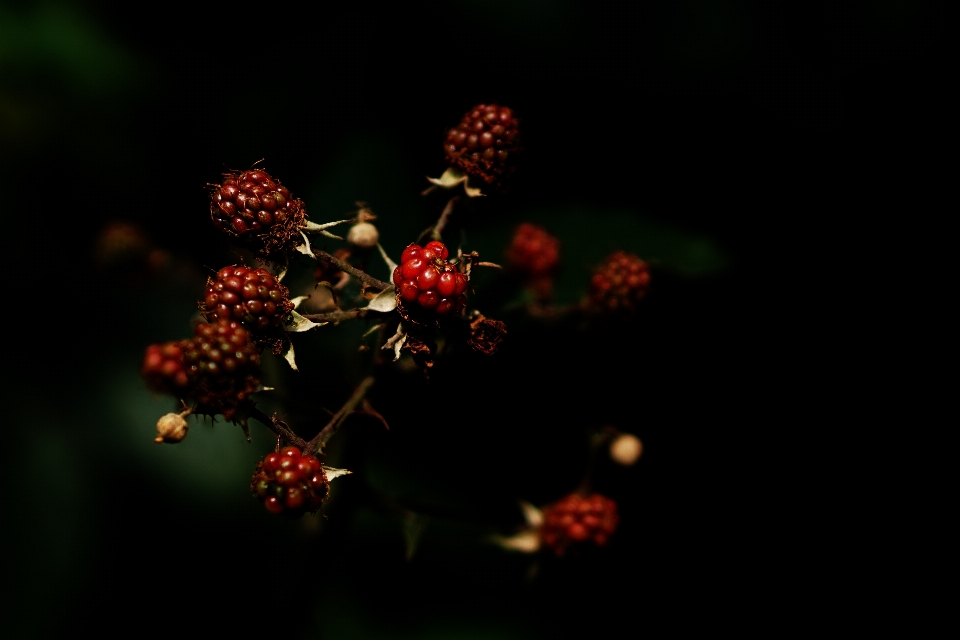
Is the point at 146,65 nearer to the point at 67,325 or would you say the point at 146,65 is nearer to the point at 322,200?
the point at 322,200

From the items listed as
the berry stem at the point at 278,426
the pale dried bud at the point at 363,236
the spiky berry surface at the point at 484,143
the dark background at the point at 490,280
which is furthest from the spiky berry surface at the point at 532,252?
the berry stem at the point at 278,426

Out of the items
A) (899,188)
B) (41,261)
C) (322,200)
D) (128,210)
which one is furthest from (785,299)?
(41,261)

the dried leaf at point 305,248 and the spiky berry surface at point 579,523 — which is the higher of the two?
the dried leaf at point 305,248

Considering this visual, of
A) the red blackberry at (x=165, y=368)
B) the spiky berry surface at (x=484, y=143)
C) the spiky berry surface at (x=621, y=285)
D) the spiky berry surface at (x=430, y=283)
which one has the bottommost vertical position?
the red blackberry at (x=165, y=368)

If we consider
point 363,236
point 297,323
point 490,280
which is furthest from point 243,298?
point 490,280

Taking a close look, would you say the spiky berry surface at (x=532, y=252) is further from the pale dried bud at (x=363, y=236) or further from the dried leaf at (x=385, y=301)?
the dried leaf at (x=385, y=301)
